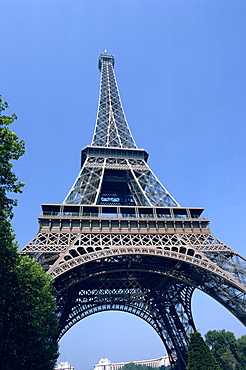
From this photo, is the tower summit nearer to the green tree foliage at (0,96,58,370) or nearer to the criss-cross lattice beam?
the criss-cross lattice beam

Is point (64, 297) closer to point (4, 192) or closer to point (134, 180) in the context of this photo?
point (134, 180)

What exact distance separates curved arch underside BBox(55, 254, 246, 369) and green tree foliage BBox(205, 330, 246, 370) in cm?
1718

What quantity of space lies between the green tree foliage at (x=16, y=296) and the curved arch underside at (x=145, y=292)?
659cm

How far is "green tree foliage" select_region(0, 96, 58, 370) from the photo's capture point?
1117 cm

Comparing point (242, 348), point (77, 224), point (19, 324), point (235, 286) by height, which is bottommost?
A: point (242, 348)

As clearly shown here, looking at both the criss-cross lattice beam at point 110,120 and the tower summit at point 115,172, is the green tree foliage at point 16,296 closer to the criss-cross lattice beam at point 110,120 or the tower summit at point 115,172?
the tower summit at point 115,172

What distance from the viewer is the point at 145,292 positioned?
1350 inches

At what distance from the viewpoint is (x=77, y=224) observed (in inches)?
938

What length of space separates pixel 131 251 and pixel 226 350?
3978cm

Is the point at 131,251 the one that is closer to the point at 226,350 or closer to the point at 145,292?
the point at 145,292

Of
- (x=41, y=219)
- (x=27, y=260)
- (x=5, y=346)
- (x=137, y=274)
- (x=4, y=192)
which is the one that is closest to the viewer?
(x=4, y=192)

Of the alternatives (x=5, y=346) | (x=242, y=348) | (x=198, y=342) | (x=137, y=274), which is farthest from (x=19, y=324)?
(x=242, y=348)

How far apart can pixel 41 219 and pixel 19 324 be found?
1008cm

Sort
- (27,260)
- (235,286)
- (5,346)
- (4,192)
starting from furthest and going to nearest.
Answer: (235,286)
(27,260)
(5,346)
(4,192)
